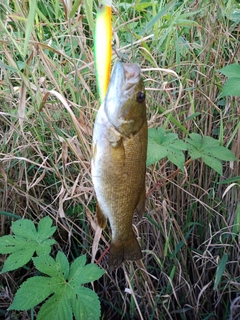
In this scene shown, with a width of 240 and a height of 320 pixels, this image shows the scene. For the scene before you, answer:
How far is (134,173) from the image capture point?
81cm

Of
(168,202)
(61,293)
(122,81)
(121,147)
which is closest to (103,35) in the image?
(122,81)

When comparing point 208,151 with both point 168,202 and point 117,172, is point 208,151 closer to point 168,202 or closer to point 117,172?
point 168,202

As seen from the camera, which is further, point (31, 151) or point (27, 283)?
point (31, 151)

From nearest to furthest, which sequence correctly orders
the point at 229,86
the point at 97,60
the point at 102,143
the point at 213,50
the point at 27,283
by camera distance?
the point at 97,60 → the point at 102,143 → the point at 27,283 → the point at 229,86 → the point at 213,50

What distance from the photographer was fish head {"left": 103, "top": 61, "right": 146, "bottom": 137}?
703 mm

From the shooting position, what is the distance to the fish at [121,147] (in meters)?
0.73

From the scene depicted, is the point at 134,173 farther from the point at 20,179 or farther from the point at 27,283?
the point at 20,179

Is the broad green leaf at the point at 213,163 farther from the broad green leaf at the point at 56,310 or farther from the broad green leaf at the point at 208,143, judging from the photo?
the broad green leaf at the point at 56,310

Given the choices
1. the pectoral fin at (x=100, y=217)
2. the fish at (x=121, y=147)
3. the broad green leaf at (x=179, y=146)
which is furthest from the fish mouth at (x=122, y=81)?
the broad green leaf at (x=179, y=146)

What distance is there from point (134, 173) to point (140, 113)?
0.13 meters

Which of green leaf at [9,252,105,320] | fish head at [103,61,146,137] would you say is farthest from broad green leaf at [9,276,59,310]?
fish head at [103,61,146,137]

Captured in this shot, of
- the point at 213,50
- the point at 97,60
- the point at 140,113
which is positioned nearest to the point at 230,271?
the point at 213,50

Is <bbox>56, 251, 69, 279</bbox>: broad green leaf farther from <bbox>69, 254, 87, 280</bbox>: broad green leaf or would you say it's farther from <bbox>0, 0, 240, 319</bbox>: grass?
<bbox>0, 0, 240, 319</bbox>: grass

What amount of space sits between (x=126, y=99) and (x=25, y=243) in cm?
71
